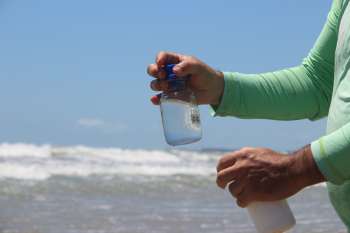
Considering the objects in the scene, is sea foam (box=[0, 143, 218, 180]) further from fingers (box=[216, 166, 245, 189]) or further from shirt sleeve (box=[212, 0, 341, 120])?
fingers (box=[216, 166, 245, 189])

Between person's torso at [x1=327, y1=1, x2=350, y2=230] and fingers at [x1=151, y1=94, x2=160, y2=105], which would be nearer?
person's torso at [x1=327, y1=1, x2=350, y2=230]

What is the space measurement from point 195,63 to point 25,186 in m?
8.10

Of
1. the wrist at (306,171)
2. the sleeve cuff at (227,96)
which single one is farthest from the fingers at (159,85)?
the wrist at (306,171)

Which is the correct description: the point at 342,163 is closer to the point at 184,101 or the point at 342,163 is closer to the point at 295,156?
the point at 295,156

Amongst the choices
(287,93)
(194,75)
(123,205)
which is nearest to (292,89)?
(287,93)

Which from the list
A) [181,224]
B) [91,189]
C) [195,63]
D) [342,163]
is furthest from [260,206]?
[91,189]

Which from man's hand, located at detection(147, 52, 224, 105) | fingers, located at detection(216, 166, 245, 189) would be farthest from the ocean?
fingers, located at detection(216, 166, 245, 189)

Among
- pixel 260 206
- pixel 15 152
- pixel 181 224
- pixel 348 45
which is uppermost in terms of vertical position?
pixel 348 45

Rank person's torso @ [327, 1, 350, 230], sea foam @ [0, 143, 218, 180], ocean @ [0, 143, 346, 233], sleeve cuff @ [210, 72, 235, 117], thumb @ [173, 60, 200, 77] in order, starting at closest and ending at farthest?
1. person's torso @ [327, 1, 350, 230]
2. thumb @ [173, 60, 200, 77]
3. sleeve cuff @ [210, 72, 235, 117]
4. ocean @ [0, 143, 346, 233]
5. sea foam @ [0, 143, 218, 180]

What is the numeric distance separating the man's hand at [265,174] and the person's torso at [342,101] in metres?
0.16

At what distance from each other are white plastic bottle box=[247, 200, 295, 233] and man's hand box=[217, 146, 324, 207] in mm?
23

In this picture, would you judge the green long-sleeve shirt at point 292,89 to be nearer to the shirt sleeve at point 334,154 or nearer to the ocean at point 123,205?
the shirt sleeve at point 334,154

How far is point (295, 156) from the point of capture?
177 cm

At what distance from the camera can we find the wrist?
1.74 meters
